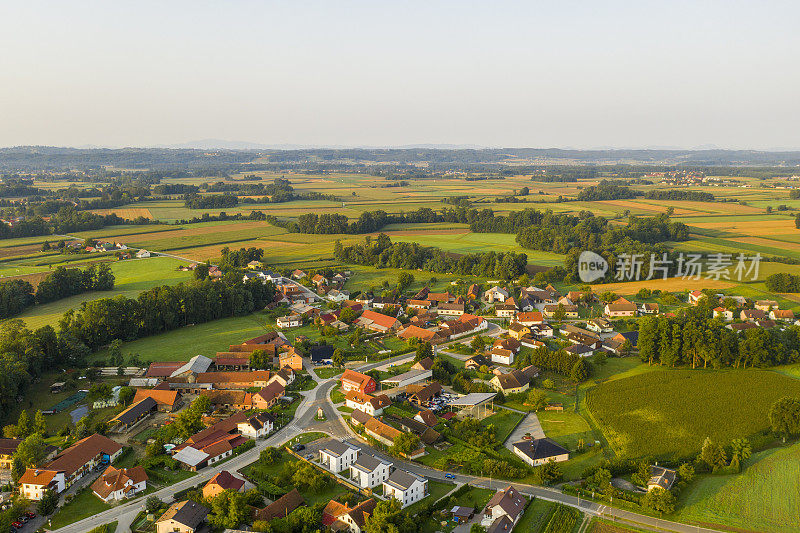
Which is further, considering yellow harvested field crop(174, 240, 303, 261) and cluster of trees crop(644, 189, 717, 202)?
cluster of trees crop(644, 189, 717, 202)

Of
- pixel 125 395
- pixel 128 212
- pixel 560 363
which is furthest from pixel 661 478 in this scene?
pixel 128 212

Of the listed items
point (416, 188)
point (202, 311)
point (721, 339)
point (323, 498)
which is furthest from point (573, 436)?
point (416, 188)

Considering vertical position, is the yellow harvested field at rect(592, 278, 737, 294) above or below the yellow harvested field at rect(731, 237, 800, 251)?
below

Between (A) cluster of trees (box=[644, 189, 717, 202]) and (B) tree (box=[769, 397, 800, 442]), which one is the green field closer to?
(B) tree (box=[769, 397, 800, 442])

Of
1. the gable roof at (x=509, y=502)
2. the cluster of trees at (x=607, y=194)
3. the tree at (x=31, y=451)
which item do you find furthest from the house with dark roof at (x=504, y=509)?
the cluster of trees at (x=607, y=194)

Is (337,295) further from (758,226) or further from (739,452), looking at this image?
(758,226)

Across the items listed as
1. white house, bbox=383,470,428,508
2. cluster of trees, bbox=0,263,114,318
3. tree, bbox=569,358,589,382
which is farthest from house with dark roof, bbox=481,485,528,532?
cluster of trees, bbox=0,263,114,318

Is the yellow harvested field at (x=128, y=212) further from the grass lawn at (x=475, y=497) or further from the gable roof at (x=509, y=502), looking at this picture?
the gable roof at (x=509, y=502)
